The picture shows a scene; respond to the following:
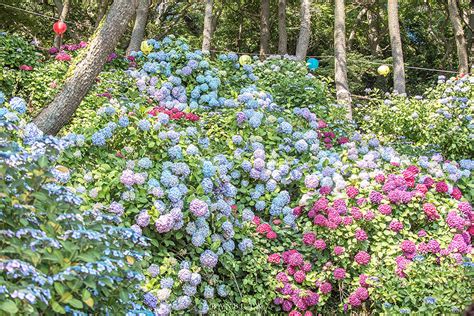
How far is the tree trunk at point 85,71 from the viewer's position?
439 centimetres

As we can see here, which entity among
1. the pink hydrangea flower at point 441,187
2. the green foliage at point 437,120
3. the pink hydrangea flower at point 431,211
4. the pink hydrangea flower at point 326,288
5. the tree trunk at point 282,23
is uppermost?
the tree trunk at point 282,23

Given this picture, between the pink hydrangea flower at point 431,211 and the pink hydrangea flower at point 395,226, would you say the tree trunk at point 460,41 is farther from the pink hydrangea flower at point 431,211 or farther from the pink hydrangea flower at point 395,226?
the pink hydrangea flower at point 395,226

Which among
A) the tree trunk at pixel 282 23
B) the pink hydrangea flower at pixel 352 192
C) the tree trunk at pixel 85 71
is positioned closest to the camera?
the tree trunk at pixel 85 71

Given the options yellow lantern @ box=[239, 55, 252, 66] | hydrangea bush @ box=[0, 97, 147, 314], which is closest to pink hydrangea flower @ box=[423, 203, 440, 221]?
hydrangea bush @ box=[0, 97, 147, 314]

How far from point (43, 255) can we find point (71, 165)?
6.72 ft

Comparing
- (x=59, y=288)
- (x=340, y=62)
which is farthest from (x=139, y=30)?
(x=59, y=288)

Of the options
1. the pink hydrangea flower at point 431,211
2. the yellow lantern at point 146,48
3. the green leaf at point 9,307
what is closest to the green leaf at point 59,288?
the green leaf at point 9,307

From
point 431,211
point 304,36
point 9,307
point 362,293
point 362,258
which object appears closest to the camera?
point 9,307

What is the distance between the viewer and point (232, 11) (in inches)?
674

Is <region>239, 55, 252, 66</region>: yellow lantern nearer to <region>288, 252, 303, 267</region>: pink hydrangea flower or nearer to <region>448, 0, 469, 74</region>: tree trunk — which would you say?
<region>288, 252, 303, 267</region>: pink hydrangea flower

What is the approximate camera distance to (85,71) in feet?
14.6

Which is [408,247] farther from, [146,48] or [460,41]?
[460,41]

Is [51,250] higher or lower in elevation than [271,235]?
higher

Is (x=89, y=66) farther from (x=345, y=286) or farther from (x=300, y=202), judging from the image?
(x=345, y=286)
